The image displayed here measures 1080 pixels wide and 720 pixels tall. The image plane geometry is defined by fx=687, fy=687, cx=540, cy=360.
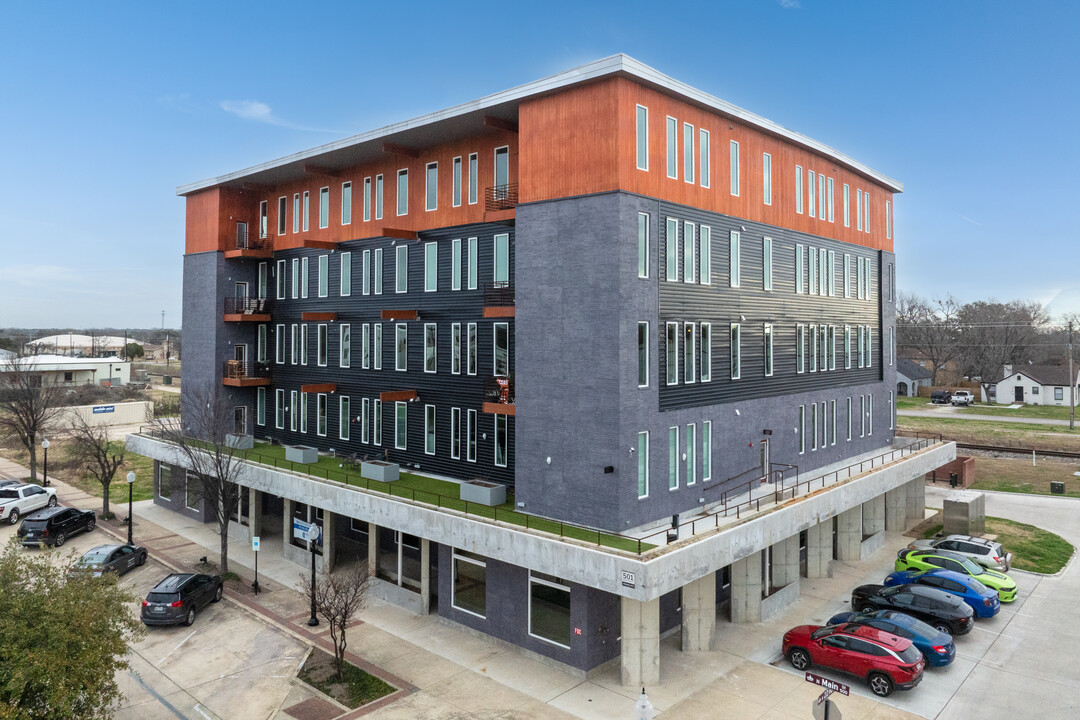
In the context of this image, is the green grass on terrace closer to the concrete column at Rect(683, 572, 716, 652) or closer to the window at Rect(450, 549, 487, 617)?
the window at Rect(450, 549, 487, 617)

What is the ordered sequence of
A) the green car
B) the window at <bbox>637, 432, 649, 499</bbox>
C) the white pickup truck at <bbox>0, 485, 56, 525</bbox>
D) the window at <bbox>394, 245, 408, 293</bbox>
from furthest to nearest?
the white pickup truck at <bbox>0, 485, 56, 525</bbox>
the window at <bbox>394, 245, 408, 293</bbox>
the green car
the window at <bbox>637, 432, 649, 499</bbox>

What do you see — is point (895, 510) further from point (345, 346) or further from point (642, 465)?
point (345, 346)

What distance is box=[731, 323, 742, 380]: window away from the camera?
2475 centimetres

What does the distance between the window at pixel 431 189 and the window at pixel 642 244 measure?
10.3 m

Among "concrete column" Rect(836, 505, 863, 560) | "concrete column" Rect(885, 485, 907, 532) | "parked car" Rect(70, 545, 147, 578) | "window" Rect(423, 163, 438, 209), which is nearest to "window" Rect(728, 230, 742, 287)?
"concrete column" Rect(836, 505, 863, 560)

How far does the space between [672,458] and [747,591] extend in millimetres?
4854

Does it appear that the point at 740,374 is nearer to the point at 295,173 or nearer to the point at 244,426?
the point at 295,173

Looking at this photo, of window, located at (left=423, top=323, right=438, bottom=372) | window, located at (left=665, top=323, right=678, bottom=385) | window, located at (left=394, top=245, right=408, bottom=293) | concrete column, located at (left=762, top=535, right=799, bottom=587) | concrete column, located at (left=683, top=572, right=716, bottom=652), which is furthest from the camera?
window, located at (left=394, top=245, right=408, bottom=293)

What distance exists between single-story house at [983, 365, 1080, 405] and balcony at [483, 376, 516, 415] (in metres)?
81.9

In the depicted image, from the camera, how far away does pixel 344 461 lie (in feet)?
95.8

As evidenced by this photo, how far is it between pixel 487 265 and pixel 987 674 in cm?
1966

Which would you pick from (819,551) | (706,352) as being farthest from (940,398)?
(706,352)

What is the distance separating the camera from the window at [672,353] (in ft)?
70.9

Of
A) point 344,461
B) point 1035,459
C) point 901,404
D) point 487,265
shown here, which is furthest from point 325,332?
point 901,404
